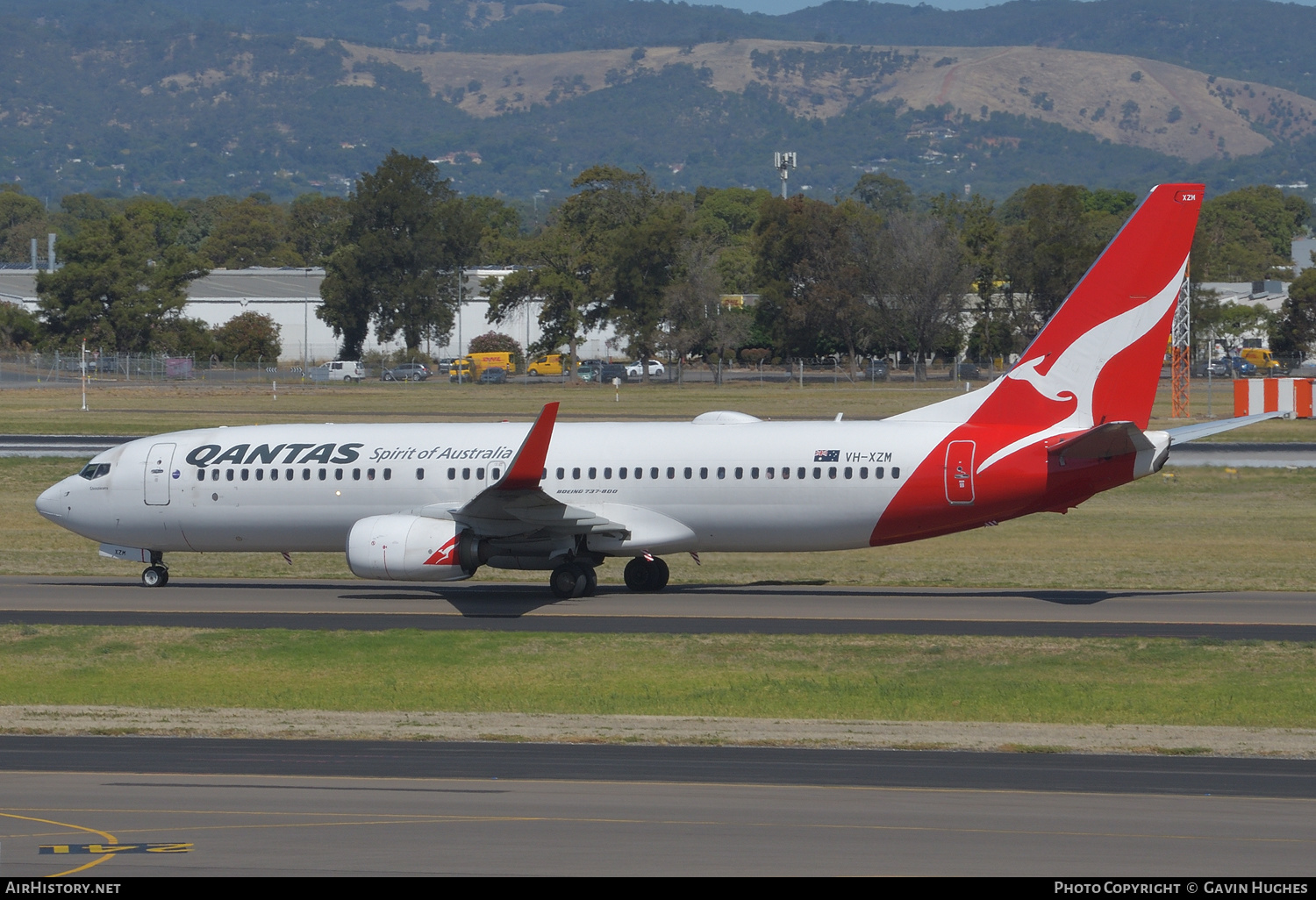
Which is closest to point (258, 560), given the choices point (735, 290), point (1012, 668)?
point (1012, 668)

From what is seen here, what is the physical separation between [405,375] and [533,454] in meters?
96.3

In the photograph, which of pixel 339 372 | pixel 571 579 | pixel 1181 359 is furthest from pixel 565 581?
pixel 339 372

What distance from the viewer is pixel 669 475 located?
30.2 metres

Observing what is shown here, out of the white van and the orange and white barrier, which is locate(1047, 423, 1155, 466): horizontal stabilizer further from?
the white van

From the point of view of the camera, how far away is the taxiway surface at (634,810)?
43.1 feet

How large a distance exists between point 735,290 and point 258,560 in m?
123

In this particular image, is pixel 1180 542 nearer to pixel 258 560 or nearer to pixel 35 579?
pixel 258 560

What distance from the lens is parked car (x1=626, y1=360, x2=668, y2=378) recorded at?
124 m

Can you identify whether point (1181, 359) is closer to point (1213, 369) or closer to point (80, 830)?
point (1213, 369)

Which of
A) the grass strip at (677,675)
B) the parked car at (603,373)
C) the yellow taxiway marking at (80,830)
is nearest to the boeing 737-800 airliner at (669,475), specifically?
the grass strip at (677,675)

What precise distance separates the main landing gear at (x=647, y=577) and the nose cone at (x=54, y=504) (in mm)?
12178

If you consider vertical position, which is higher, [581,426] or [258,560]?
[581,426]

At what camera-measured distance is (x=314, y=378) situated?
119250 mm

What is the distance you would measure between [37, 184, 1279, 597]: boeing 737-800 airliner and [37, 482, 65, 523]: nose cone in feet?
0.12
